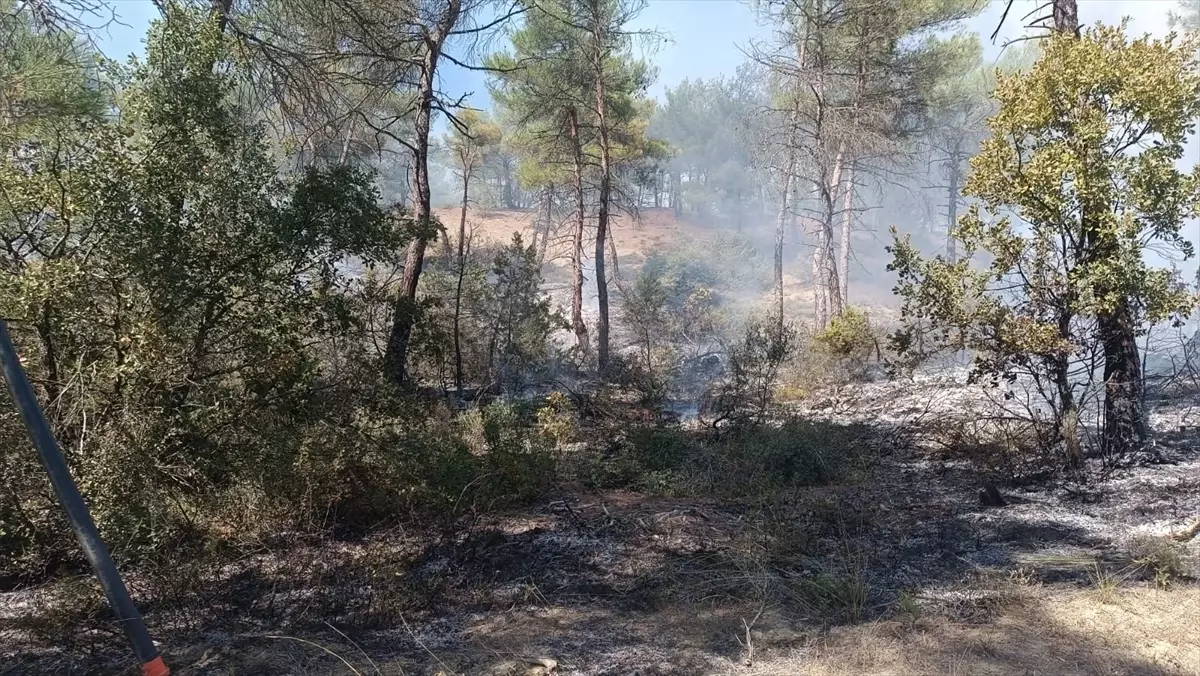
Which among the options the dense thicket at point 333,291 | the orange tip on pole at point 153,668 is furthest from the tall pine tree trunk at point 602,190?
the orange tip on pole at point 153,668

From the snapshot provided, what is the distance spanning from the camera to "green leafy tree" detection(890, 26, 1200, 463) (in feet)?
19.7

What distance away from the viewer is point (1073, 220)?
630 cm

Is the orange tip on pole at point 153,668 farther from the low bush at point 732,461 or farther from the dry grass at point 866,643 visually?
the low bush at point 732,461

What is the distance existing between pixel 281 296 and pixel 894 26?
15775 mm

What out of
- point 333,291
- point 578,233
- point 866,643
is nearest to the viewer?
point 866,643

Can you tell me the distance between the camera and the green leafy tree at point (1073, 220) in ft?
19.7

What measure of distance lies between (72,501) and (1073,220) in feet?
23.4

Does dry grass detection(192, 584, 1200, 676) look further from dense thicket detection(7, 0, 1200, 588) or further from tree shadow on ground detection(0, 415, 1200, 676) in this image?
dense thicket detection(7, 0, 1200, 588)

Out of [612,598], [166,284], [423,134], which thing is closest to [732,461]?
[612,598]

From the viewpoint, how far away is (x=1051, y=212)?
6.27 m

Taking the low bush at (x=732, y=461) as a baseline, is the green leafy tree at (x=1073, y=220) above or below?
above

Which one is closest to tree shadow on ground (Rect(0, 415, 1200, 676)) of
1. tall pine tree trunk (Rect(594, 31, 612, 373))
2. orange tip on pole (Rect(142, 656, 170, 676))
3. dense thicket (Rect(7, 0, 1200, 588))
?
dense thicket (Rect(7, 0, 1200, 588))

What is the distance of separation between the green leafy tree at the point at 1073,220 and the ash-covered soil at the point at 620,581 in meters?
1.21

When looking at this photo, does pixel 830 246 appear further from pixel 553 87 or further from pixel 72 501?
pixel 72 501
